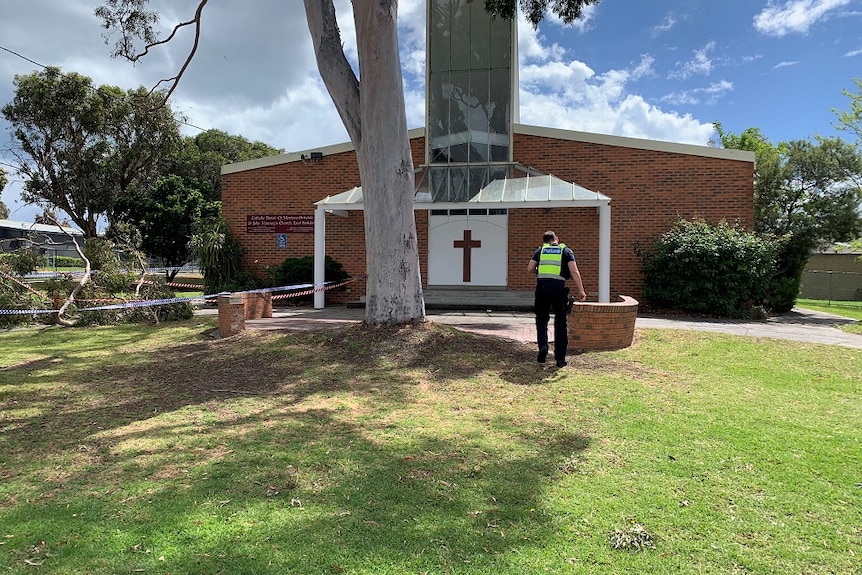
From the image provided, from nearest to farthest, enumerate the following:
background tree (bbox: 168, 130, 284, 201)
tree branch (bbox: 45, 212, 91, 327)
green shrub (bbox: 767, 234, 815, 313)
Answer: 1. tree branch (bbox: 45, 212, 91, 327)
2. green shrub (bbox: 767, 234, 815, 313)
3. background tree (bbox: 168, 130, 284, 201)

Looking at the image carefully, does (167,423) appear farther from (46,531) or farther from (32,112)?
(32,112)

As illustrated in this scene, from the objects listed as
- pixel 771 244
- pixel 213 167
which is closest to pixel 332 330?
pixel 771 244

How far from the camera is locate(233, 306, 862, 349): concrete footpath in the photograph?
9.43 m

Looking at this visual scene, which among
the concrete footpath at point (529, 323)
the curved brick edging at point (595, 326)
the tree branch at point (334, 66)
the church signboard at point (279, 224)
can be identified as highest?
the tree branch at point (334, 66)

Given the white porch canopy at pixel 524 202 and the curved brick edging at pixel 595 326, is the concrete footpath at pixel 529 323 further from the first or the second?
the white porch canopy at pixel 524 202

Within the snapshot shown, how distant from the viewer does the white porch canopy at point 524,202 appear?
478 inches

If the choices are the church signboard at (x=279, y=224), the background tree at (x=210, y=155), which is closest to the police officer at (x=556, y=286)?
the church signboard at (x=279, y=224)

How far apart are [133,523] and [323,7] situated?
7419mm

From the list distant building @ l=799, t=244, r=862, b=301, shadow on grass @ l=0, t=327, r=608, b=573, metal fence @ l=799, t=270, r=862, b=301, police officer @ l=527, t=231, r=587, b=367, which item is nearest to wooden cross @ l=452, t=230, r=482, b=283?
police officer @ l=527, t=231, r=587, b=367

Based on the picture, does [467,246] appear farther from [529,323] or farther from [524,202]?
[529,323]

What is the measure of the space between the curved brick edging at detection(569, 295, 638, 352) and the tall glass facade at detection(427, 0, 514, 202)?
25.0 ft

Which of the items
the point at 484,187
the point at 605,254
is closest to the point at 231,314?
the point at 484,187

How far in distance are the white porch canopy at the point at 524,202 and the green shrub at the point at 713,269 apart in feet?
4.86

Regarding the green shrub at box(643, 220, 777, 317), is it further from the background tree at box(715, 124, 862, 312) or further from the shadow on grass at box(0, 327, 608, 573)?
the shadow on grass at box(0, 327, 608, 573)
